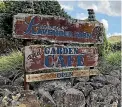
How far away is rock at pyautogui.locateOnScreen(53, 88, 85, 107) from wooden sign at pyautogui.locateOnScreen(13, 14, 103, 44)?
1.23m

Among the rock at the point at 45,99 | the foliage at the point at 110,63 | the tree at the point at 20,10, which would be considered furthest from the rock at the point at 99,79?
the tree at the point at 20,10

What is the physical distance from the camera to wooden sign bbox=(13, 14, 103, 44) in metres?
8.80

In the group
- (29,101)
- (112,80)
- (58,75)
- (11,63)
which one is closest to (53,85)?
(58,75)

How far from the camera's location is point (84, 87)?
948 centimetres

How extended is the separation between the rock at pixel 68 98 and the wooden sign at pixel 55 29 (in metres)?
1.23

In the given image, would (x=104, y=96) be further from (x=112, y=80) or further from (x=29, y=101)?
(x=29, y=101)

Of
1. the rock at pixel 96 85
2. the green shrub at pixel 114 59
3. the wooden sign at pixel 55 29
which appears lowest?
the rock at pixel 96 85

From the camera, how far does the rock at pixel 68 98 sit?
29.1ft

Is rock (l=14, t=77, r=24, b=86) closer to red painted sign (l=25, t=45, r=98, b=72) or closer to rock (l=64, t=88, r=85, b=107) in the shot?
red painted sign (l=25, t=45, r=98, b=72)

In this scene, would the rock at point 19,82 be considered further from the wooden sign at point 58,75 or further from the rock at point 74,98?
the rock at point 74,98

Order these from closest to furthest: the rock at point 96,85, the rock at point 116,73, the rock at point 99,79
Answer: the rock at point 96,85
the rock at point 99,79
the rock at point 116,73

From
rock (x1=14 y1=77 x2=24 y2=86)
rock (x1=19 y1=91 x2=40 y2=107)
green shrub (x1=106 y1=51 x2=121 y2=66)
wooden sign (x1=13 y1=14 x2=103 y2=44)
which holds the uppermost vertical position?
wooden sign (x1=13 y1=14 x2=103 y2=44)

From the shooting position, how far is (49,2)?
51.1ft

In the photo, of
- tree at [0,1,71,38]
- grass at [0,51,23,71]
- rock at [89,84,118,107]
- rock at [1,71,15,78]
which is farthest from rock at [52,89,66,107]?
tree at [0,1,71,38]
